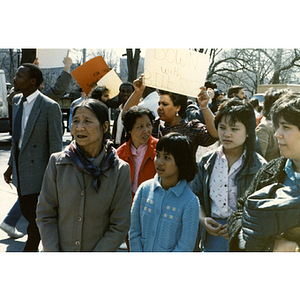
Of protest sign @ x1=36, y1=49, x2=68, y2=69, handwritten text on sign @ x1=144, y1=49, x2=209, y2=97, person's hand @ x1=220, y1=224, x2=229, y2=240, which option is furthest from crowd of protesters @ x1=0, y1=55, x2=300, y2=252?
protest sign @ x1=36, y1=49, x2=68, y2=69

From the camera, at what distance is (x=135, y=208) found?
8.75ft

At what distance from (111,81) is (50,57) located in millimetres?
652

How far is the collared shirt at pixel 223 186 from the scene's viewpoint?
2723 millimetres

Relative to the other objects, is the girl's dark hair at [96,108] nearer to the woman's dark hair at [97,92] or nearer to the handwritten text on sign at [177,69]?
the handwritten text on sign at [177,69]

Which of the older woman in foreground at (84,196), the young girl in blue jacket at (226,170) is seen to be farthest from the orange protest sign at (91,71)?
the young girl in blue jacket at (226,170)

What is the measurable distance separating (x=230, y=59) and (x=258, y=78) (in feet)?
1.22

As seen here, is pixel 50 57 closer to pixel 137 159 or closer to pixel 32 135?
pixel 32 135

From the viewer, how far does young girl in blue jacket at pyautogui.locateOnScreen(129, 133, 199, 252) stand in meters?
2.51

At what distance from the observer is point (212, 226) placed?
9.12ft

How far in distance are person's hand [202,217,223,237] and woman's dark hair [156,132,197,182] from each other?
0.41 m

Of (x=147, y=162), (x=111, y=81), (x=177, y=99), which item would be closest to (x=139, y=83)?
(x=177, y=99)

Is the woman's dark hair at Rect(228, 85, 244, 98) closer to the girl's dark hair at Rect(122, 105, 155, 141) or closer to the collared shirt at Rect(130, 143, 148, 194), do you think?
the girl's dark hair at Rect(122, 105, 155, 141)

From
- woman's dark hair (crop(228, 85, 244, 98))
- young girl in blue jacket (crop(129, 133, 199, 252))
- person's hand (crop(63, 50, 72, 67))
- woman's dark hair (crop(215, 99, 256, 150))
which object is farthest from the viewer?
woman's dark hair (crop(228, 85, 244, 98))

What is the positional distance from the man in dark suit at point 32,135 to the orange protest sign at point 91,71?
1.18ft
